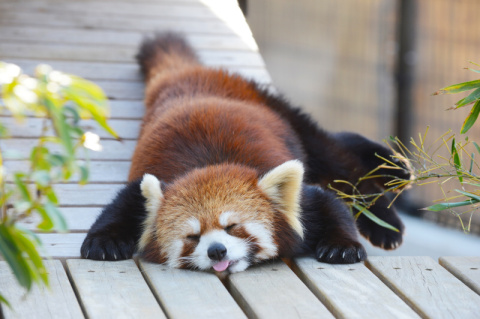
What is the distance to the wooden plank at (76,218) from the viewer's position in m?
2.62

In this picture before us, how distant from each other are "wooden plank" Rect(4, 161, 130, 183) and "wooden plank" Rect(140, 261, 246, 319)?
809 mm

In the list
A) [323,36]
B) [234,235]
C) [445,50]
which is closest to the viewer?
[234,235]

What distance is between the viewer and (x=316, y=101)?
709 cm

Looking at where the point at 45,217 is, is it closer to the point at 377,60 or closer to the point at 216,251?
the point at 216,251

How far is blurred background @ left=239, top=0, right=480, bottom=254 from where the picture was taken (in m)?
5.48

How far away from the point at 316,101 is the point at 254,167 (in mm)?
4532

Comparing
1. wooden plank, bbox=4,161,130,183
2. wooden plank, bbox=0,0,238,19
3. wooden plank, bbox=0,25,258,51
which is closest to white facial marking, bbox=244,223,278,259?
wooden plank, bbox=4,161,130,183

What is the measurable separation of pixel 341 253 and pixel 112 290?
74 cm

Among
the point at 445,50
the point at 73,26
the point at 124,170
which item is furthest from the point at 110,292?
the point at 445,50

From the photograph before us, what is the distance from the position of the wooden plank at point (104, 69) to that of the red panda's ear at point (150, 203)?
1.51 meters

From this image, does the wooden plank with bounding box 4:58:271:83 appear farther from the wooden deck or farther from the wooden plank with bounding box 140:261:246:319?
the wooden plank with bounding box 140:261:246:319

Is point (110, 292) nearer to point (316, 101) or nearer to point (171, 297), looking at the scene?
point (171, 297)

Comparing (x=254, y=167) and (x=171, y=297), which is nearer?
(x=171, y=297)

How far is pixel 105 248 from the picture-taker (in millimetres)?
2328
